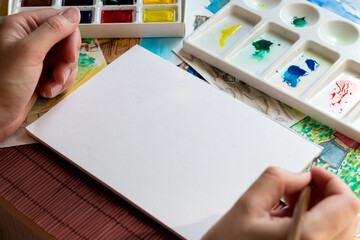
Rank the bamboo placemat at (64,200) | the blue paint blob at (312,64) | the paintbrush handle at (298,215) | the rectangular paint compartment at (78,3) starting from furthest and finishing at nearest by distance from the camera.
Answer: the rectangular paint compartment at (78,3), the blue paint blob at (312,64), the bamboo placemat at (64,200), the paintbrush handle at (298,215)

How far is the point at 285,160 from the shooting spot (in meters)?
0.88

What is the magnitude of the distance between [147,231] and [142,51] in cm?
45

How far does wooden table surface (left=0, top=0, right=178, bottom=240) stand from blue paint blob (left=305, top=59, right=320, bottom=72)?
515 mm

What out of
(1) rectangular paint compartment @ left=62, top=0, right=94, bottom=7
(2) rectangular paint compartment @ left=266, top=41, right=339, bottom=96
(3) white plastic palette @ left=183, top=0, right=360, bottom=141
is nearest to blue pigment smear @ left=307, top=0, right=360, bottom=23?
(3) white plastic palette @ left=183, top=0, right=360, bottom=141

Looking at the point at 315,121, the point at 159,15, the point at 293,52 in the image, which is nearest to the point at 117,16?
the point at 159,15

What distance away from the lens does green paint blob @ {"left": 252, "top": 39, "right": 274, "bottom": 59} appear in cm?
107

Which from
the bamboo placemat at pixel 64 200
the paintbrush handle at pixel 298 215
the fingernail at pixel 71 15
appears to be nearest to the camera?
the paintbrush handle at pixel 298 215

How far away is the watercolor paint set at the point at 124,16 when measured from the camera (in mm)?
1099

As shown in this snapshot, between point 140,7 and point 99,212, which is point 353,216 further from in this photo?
point 140,7

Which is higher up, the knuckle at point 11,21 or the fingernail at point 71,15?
the fingernail at point 71,15

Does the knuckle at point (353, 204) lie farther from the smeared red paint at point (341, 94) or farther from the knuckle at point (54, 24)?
the knuckle at point (54, 24)

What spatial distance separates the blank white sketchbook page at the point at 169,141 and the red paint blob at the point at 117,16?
0.51 feet

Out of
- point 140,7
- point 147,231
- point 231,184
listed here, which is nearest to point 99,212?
point 147,231

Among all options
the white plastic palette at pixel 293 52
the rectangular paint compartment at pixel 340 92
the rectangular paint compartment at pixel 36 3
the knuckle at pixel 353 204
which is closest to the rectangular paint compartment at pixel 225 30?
the white plastic palette at pixel 293 52
